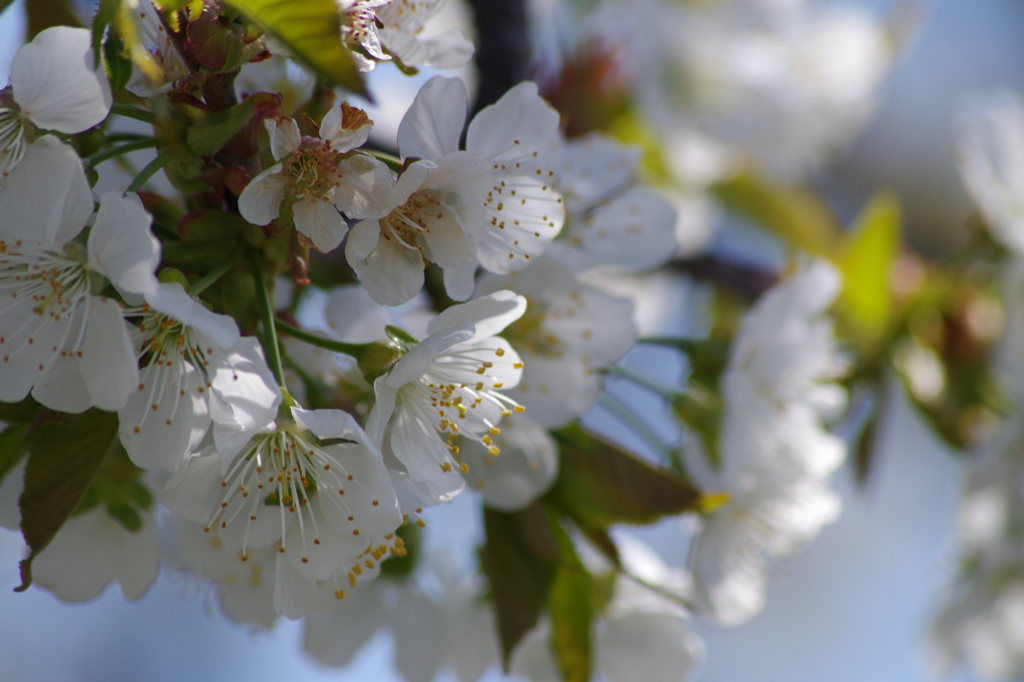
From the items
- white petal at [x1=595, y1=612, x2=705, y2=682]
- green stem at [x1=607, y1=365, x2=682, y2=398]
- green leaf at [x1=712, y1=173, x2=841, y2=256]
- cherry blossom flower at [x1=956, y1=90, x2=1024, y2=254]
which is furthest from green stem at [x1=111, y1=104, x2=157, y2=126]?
cherry blossom flower at [x1=956, y1=90, x2=1024, y2=254]

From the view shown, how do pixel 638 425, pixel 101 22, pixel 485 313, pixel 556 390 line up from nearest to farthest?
pixel 101 22 < pixel 485 313 < pixel 556 390 < pixel 638 425

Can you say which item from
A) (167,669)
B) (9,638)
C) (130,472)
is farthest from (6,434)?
(167,669)

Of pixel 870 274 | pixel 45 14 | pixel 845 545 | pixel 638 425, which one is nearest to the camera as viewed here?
pixel 45 14

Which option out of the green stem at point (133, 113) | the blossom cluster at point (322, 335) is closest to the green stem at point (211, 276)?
the blossom cluster at point (322, 335)

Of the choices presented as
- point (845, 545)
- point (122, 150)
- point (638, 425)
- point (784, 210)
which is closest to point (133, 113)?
point (122, 150)

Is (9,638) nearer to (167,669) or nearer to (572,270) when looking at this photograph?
(167,669)

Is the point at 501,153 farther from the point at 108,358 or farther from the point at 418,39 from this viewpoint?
the point at 108,358

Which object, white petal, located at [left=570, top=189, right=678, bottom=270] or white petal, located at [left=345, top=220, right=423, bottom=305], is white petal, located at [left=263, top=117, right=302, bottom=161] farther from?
white petal, located at [left=570, top=189, right=678, bottom=270]
